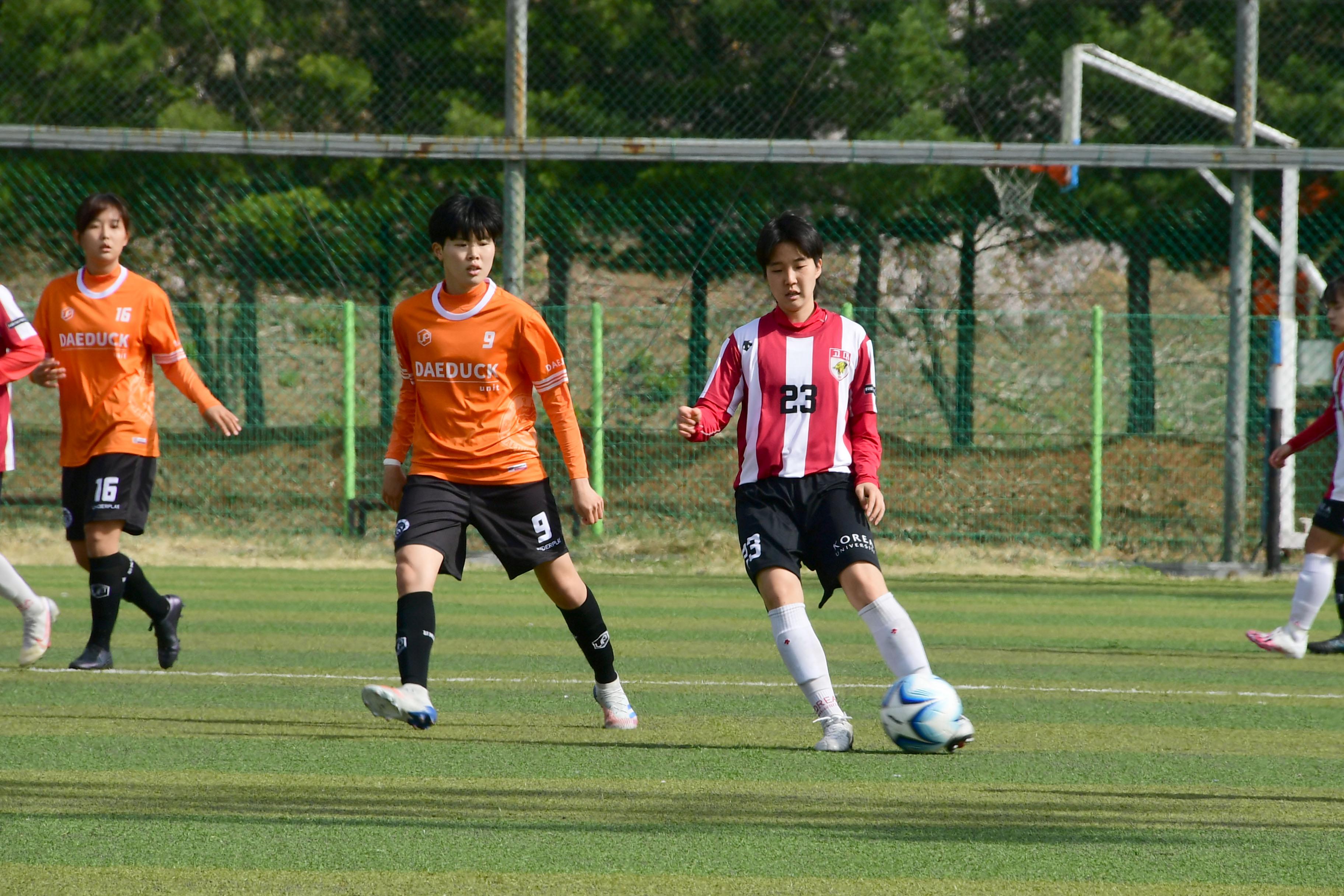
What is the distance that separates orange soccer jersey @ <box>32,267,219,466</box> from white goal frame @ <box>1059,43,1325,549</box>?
8696mm

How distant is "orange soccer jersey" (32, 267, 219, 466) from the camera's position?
24.0ft

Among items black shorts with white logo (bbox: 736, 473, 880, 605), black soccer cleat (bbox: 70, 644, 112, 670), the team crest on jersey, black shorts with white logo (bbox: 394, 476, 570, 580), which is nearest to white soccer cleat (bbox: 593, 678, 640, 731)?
black shorts with white logo (bbox: 394, 476, 570, 580)

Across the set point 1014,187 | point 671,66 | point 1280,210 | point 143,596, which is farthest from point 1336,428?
point 1280,210

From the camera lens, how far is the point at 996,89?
607 inches

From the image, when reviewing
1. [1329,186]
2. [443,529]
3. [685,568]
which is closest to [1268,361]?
[1329,186]

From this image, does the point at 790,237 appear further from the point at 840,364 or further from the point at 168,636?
the point at 168,636

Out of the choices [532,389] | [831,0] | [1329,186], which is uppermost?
[831,0]

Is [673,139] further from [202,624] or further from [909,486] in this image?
[202,624]

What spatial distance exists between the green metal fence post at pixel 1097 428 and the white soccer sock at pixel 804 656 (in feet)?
30.2

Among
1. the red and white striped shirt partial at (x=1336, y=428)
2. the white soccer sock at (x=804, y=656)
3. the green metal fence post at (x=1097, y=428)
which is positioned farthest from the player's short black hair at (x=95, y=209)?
the green metal fence post at (x=1097, y=428)

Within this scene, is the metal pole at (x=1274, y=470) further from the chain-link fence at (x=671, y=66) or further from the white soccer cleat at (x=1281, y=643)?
the white soccer cleat at (x=1281, y=643)

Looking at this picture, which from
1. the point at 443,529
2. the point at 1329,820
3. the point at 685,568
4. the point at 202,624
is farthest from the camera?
the point at 685,568

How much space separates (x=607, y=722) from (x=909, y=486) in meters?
9.41

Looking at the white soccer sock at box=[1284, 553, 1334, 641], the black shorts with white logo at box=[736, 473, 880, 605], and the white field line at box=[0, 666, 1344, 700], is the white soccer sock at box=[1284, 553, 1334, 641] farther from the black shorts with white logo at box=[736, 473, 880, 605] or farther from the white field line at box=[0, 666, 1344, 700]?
the black shorts with white logo at box=[736, 473, 880, 605]
